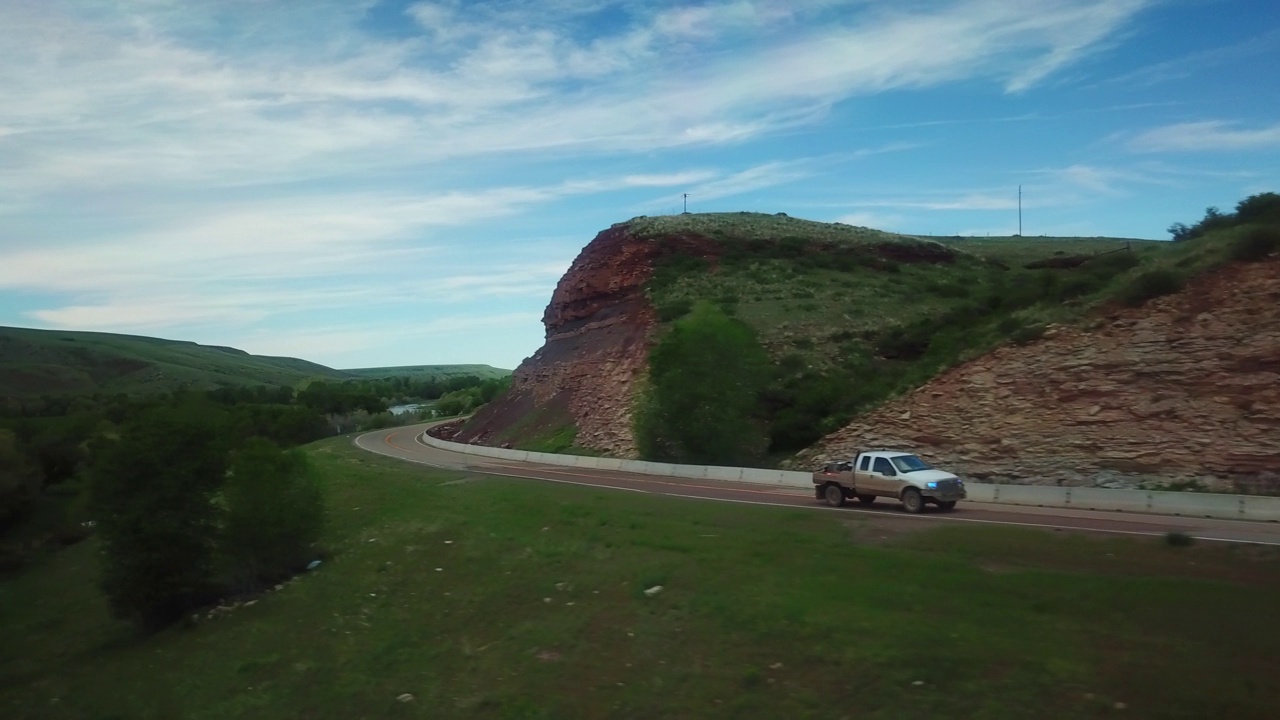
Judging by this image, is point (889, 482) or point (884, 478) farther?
point (884, 478)

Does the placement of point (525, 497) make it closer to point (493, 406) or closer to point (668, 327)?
point (668, 327)

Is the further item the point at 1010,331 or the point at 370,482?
the point at 370,482

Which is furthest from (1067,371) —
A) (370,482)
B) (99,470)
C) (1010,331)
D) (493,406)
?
(493,406)

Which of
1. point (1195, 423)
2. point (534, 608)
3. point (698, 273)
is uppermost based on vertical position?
point (698, 273)

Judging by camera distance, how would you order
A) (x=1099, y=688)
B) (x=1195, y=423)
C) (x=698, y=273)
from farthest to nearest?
(x=698, y=273), (x=1195, y=423), (x=1099, y=688)

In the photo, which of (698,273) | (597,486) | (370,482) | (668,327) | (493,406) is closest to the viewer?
(597,486)

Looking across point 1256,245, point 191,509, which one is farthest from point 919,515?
point 191,509

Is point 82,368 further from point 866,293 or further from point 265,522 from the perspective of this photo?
point 265,522
